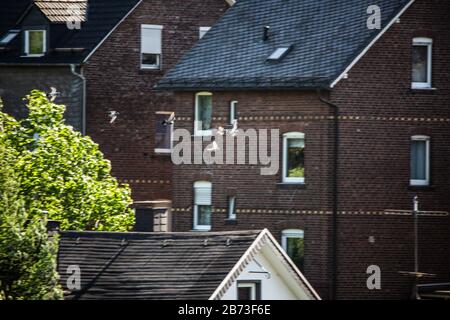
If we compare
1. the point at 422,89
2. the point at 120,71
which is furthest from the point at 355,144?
the point at 120,71

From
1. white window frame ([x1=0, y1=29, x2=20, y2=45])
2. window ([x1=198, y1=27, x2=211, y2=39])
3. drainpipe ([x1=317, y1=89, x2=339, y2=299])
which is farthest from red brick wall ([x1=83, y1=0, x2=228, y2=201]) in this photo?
drainpipe ([x1=317, y1=89, x2=339, y2=299])

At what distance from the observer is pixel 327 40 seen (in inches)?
2032

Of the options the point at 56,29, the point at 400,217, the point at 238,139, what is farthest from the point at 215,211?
the point at 56,29

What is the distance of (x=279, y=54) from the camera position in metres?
52.4

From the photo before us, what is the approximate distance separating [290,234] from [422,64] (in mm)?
6060

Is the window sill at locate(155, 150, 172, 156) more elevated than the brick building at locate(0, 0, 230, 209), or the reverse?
the brick building at locate(0, 0, 230, 209)

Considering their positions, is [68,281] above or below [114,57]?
below

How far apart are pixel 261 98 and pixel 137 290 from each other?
13168mm

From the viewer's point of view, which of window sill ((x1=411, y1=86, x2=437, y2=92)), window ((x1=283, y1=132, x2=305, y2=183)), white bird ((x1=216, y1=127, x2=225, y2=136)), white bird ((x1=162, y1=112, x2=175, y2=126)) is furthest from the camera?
white bird ((x1=162, y1=112, x2=175, y2=126))

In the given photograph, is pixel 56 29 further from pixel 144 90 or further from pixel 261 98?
pixel 261 98

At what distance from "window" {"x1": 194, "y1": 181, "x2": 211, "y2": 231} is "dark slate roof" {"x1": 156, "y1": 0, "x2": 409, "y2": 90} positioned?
2916 millimetres

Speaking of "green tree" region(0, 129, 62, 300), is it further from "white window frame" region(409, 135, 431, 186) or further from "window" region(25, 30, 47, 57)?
"window" region(25, 30, 47, 57)

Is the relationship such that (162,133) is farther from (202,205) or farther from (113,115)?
(202,205)

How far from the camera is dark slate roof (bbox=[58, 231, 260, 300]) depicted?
3944cm
